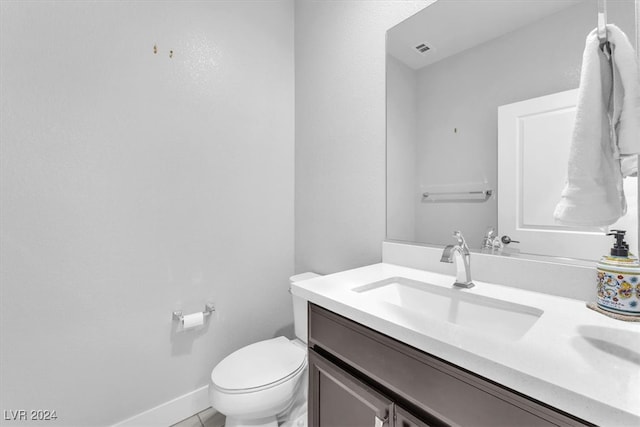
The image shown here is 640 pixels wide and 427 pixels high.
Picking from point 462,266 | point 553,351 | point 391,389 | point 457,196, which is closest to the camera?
point 553,351

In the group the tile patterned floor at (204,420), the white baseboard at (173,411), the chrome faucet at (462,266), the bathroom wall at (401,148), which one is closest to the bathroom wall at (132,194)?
the white baseboard at (173,411)

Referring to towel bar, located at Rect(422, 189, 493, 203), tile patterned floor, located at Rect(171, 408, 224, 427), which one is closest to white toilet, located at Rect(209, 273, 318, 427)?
tile patterned floor, located at Rect(171, 408, 224, 427)

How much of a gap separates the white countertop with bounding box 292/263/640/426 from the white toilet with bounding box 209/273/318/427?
62 cm

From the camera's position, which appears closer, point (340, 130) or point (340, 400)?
point (340, 400)

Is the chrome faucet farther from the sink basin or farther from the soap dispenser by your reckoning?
the soap dispenser

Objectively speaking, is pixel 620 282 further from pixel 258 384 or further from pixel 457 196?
pixel 258 384

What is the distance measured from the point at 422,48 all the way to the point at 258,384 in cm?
160

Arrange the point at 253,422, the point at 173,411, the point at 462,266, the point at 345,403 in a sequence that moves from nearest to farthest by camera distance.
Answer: the point at 345,403
the point at 462,266
the point at 253,422
the point at 173,411

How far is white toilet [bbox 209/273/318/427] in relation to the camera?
112 centimetres

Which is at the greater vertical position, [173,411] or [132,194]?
[132,194]

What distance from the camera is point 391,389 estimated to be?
2.20 feet

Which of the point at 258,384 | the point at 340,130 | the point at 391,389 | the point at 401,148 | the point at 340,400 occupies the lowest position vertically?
the point at 258,384

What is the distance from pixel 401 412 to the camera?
640 mm

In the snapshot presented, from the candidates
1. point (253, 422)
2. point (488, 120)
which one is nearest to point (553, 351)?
point (488, 120)
